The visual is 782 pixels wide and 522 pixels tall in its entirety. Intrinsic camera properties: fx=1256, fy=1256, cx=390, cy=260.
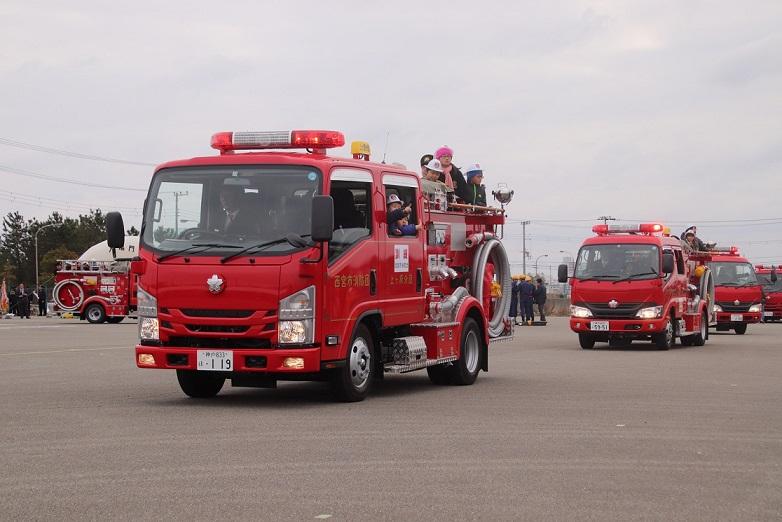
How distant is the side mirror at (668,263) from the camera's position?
2723 centimetres

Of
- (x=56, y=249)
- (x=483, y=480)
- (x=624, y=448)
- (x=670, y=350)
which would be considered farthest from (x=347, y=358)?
(x=56, y=249)

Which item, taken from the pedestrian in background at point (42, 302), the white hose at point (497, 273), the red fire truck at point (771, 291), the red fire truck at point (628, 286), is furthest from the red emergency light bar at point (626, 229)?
the pedestrian in background at point (42, 302)

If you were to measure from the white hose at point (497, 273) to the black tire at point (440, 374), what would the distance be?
1354mm

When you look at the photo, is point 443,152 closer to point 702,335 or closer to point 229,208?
point 229,208

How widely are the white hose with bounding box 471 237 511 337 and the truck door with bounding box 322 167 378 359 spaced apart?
3.46m

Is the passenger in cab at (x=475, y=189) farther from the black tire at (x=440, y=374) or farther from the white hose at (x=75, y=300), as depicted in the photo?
the white hose at (x=75, y=300)

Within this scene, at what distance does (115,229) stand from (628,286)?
15603 mm

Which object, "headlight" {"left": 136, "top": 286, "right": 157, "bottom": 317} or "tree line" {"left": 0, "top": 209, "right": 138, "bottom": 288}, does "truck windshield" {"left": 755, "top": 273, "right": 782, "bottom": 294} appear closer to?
"headlight" {"left": 136, "top": 286, "right": 157, "bottom": 317}

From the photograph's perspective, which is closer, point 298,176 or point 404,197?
point 298,176

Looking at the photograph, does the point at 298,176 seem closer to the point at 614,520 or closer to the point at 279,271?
the point at 279,271

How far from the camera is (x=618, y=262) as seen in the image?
27.5 m

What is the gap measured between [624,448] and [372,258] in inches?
191

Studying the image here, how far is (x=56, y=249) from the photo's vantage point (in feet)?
397

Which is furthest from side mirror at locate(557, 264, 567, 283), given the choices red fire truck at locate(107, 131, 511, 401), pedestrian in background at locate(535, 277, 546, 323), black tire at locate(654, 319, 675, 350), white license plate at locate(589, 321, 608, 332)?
pedestrian in background at locate(535, 277, 546, 323)
